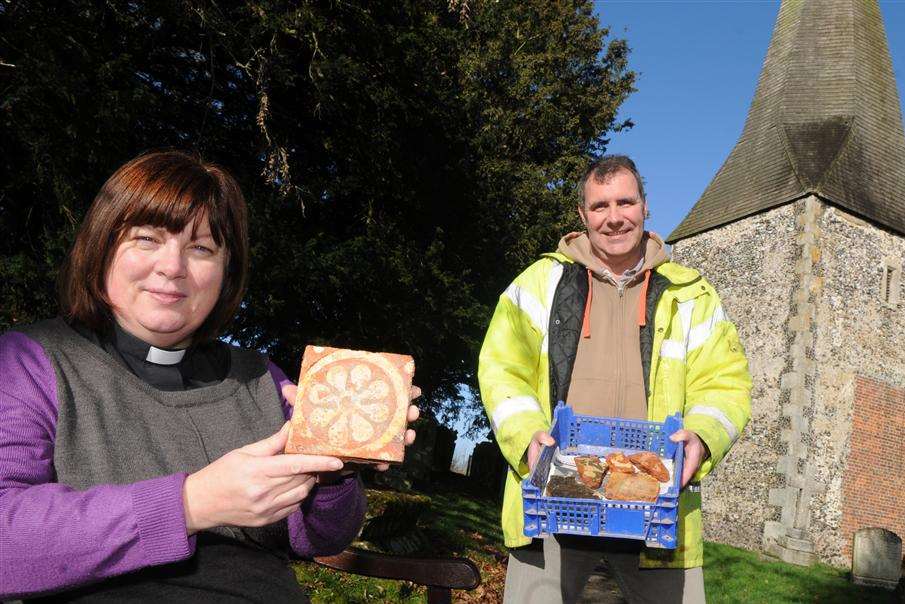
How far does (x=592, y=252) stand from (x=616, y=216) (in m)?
0.23

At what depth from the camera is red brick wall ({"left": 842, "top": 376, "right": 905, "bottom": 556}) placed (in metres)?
18.2

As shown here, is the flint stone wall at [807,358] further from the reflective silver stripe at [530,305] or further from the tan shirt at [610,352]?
the reflective silver stripe at [530,305]

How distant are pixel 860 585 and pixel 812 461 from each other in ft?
12.8

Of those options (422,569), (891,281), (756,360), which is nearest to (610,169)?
(422,569)

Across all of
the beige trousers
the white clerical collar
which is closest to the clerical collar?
the white clerical collar

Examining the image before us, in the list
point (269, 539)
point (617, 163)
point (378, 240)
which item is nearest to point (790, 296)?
point (378, 240)

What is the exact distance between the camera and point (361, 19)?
33.6ft

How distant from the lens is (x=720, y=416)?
290 centimetres

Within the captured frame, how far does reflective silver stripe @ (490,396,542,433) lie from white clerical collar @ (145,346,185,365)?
1.29m

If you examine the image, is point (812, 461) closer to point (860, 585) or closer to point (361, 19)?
point (860, 585)

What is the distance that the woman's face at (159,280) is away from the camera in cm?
201

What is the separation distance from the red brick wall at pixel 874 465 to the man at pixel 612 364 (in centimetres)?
1765

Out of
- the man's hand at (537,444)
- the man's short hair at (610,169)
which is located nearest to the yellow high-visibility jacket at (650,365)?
the man's hand at (537,444)

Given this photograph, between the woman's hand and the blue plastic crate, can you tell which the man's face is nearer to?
the blue plastic crate
